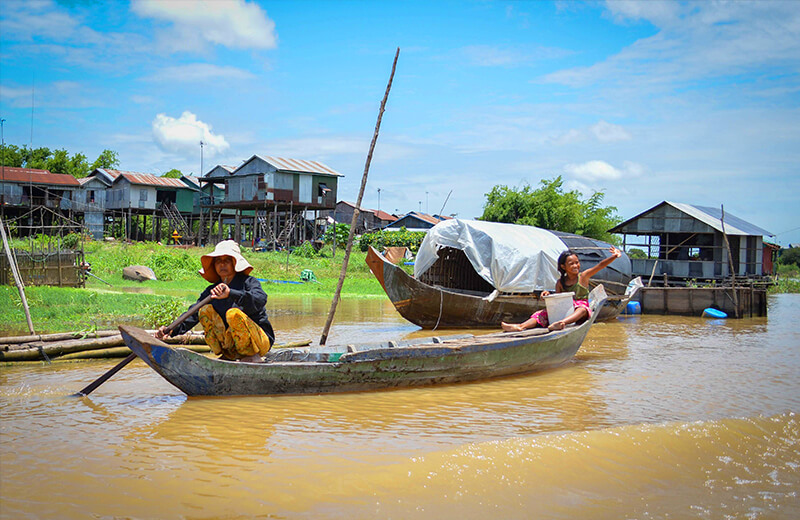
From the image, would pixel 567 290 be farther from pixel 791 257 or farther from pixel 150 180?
pixel 791 257

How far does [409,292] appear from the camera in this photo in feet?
37.5

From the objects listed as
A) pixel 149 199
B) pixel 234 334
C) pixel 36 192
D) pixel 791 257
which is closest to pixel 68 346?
pixel 234 334

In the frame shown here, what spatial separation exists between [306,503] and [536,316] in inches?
197

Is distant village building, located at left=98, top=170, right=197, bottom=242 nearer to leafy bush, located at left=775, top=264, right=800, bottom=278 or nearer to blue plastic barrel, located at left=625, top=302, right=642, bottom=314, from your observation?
blue plastic barrel, located at left=625, top=302, right=642, bottom=314

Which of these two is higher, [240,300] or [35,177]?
[35,177]

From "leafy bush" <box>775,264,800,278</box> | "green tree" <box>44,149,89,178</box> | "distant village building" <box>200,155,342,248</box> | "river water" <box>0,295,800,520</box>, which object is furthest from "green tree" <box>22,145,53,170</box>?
"leafy bush" <box>775,264,800,278</box>

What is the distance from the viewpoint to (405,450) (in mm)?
4613

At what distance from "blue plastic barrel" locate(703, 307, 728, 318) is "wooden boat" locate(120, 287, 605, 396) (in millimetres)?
10932

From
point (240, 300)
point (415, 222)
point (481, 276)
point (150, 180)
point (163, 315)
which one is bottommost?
point (163, 315)

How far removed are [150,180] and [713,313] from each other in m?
32.2

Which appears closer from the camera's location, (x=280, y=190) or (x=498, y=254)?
(x=498, y=254)

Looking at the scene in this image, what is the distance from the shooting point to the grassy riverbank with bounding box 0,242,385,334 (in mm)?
9703

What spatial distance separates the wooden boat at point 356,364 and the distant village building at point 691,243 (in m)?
14.4

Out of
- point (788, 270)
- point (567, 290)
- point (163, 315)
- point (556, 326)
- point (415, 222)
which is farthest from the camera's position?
point (788, 270)
